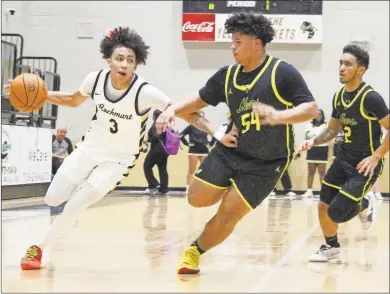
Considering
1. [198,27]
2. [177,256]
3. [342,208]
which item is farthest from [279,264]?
[198,27]

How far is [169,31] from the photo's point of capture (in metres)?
17.0

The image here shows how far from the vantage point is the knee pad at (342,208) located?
5594 mm

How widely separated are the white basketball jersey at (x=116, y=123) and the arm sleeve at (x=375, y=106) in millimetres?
1794

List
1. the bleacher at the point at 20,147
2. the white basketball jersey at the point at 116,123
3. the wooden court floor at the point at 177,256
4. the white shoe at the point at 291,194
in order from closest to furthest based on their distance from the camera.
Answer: the wooden court floor at the point at 177,256, the white basketball jersey at the point at 116,123, the bleacher at the point at 20,147, the white shoe at the point at 291,194

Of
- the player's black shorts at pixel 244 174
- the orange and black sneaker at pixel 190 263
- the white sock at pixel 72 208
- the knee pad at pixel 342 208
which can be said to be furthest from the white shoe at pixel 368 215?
the white sock at pixel 72 208

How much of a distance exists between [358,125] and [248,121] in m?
1.37

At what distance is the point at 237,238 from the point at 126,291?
11.4 ft

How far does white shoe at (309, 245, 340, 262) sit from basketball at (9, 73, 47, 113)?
258 centimetres

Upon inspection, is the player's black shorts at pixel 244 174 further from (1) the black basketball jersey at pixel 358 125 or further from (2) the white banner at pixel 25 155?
(2) the white banner at pixel 25 155

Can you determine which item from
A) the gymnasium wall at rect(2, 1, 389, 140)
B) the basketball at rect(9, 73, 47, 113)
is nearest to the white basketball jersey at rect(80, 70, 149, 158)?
the basketball at rect(9, 73, 47, 113)

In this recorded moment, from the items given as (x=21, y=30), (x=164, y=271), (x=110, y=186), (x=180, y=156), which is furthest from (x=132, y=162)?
(x=21, y=30)

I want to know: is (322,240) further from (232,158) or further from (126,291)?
(126,291)

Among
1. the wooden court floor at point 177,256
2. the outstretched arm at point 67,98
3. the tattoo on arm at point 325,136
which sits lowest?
the wooden court floor at point 177,256

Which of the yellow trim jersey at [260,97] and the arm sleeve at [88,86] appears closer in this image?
the yellow trim jersey at [260,97]
